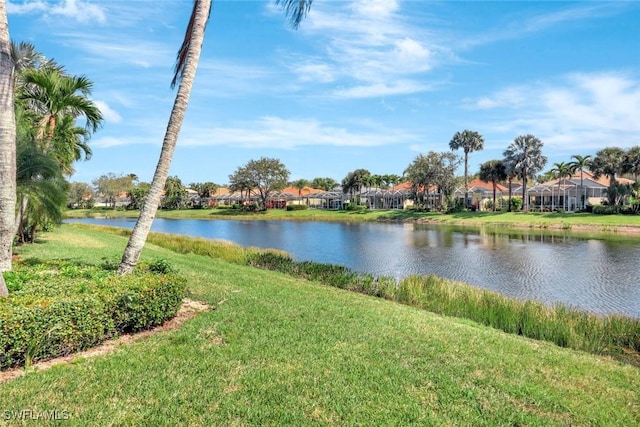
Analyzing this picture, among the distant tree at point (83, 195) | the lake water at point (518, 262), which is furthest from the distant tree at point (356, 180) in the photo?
the distant tree at point (83, 195)

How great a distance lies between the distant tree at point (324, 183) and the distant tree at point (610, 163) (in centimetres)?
7946

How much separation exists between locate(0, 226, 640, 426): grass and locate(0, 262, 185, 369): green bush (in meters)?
0.41

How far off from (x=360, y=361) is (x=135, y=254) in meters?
5.14

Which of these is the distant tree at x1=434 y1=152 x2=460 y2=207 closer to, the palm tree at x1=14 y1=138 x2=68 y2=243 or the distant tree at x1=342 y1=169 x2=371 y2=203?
the distant tree at x1=342 y1=169 x2=371 y2=203

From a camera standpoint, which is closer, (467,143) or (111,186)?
(467,143)

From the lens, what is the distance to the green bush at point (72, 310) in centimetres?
496

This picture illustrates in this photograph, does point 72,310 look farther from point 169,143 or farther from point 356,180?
point 356,180

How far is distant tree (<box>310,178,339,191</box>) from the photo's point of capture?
129788 mm

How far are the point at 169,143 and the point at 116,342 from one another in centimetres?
402

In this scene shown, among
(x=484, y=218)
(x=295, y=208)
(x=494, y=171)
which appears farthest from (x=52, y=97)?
(x=295, y=208)

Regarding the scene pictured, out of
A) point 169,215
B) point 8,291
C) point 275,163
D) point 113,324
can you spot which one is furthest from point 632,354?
point 169,215

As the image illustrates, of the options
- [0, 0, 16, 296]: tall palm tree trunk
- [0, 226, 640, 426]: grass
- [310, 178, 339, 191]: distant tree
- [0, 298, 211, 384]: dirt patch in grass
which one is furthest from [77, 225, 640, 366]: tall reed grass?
[310, 178, 339, 191]: distant tree

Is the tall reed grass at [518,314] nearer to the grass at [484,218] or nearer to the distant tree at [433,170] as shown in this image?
the grass at [484,218]

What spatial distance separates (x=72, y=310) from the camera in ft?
18.0
